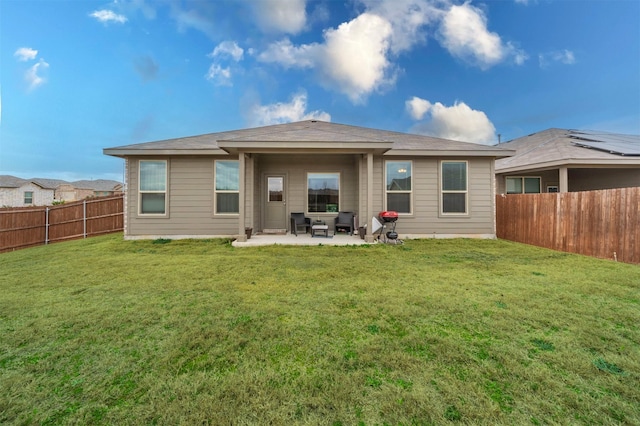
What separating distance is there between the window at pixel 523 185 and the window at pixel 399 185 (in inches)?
217

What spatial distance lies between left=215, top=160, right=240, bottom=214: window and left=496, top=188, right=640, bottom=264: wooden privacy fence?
873 centimetres

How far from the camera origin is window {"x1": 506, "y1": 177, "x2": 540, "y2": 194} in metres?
10.8

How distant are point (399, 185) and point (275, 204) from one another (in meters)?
4.25

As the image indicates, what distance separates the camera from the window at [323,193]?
363 inches

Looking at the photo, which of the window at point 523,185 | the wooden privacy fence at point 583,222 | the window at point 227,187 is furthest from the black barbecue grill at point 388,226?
the window at point 523,185

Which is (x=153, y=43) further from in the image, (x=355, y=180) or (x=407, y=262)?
(x=407, y=262)

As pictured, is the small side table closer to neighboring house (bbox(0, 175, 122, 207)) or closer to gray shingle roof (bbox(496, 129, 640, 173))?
gray shingle roof (bbox(496, 129, 640, 173))

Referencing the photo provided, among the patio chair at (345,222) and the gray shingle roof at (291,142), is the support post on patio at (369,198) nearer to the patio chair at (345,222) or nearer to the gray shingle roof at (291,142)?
the gray shingle roof at (291,142)

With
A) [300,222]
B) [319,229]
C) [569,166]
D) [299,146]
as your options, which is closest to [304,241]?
[319,229]

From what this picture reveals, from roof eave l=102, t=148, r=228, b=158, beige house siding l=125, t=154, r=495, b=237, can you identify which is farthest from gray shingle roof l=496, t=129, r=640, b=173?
roof eave l=102, t=148, r=228, b=158

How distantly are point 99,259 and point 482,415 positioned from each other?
7.19 metres

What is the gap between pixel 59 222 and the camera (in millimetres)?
9539

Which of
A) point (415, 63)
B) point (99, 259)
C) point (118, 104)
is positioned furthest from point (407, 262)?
point (118, 104)

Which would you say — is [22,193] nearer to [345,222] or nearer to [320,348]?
[345,222]
